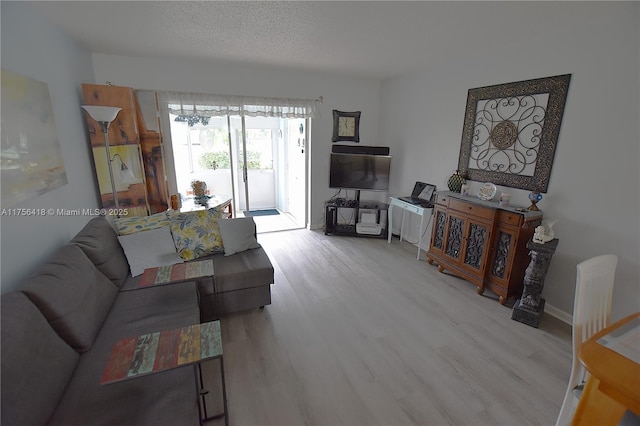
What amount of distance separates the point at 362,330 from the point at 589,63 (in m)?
2.76

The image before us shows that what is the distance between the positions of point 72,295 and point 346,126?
156 inches

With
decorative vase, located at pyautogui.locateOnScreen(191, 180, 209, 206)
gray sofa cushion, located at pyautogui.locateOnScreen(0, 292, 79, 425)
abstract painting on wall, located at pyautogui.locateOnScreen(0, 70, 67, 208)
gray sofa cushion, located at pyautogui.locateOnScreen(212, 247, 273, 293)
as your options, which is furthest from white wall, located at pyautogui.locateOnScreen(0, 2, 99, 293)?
gray sofa cushion, located at pyautogui.locateOnScreen(212, 247, 273, 293)

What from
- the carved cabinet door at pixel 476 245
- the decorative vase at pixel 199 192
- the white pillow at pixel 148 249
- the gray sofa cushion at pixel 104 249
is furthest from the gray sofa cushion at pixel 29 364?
the carved cabinet door at pixel 476 245

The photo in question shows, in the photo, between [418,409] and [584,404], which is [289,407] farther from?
[584,404]

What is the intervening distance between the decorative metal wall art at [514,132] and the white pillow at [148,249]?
3193 millimetres

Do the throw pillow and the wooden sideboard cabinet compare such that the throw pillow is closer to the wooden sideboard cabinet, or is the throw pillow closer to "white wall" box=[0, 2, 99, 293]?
"white wall" box=[0, 2, 99, 293]

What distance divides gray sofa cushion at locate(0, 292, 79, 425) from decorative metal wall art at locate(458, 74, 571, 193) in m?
3.55

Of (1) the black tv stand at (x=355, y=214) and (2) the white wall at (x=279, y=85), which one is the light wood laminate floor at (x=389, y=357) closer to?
(1) the black tv stand at (x=355, y=214)

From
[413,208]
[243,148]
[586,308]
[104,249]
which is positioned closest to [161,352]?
[104,249]

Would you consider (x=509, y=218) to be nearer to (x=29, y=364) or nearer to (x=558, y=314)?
(x=558, y=314)

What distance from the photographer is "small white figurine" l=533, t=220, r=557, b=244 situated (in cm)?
233

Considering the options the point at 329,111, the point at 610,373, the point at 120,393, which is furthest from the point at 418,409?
the point at 329,111

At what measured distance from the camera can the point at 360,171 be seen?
14.3 feet

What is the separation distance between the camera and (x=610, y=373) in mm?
1012
